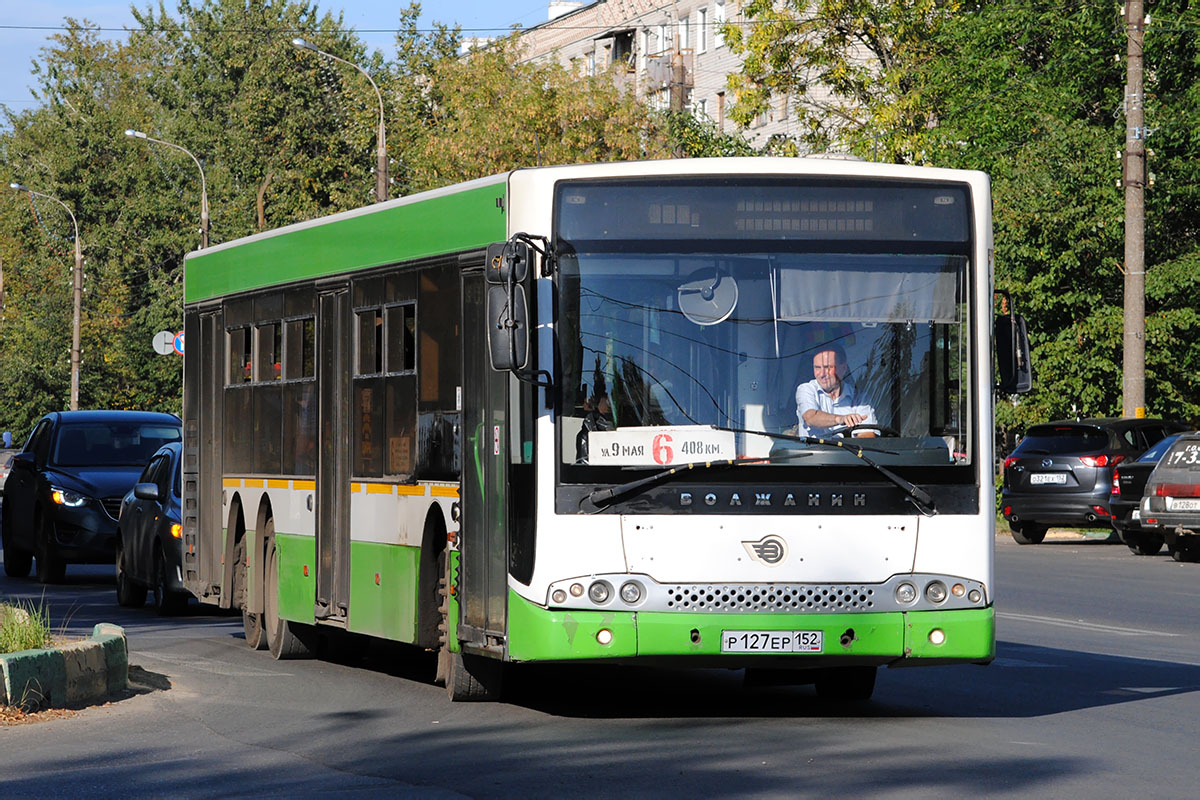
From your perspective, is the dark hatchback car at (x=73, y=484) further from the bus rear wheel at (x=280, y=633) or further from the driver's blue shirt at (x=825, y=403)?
the driver's blue shirt at (x=825, y=403)

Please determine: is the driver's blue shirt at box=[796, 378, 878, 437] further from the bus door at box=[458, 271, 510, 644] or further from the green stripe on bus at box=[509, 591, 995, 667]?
the bus door at box=[458, 271, 510, 644]

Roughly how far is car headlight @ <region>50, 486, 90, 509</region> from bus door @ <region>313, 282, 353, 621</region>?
32.5 ft

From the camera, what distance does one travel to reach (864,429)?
34.1 ft

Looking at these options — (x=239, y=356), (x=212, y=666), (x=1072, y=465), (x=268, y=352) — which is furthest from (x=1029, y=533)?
(x=212, y=666)

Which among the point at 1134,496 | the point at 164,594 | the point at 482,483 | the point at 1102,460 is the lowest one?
the point at 164,594

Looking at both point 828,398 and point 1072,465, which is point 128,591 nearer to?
point 828,398

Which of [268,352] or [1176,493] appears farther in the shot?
[1176,493]

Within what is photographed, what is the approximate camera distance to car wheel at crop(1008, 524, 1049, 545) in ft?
101

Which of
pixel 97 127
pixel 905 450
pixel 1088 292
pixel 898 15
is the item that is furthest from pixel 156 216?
pixel 905 450

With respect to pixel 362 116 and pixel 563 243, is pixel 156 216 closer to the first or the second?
pixel 362 116

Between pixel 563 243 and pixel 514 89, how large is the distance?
142 ft

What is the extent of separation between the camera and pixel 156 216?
8469cm

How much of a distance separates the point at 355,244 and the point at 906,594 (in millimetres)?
4490

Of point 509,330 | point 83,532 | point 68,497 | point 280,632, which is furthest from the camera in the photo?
point 68,497
